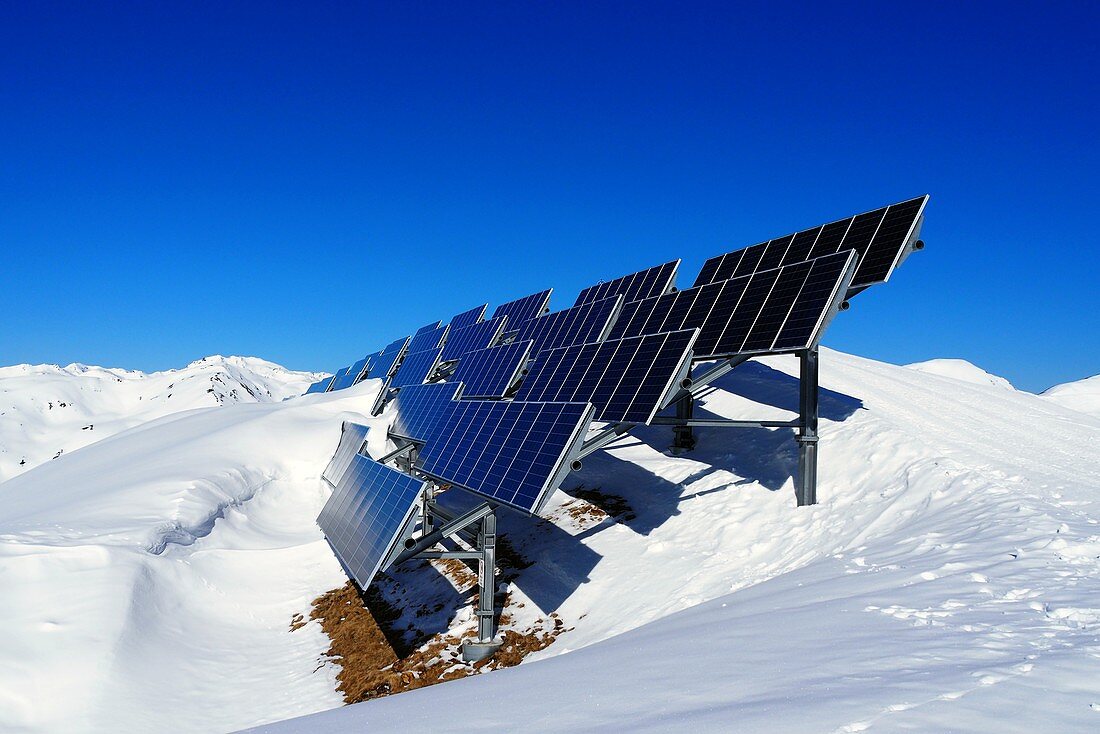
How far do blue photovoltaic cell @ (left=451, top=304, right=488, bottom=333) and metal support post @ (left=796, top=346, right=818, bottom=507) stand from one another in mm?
24211

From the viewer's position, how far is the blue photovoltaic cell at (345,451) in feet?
68.7

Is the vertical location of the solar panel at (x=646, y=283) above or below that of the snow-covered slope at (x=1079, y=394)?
above

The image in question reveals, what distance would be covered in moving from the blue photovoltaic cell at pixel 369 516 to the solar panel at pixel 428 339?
20004 millimetres

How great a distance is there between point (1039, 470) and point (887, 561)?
20.9ft

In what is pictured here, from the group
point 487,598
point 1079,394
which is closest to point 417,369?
point 487,598

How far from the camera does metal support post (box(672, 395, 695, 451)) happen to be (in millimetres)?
18125

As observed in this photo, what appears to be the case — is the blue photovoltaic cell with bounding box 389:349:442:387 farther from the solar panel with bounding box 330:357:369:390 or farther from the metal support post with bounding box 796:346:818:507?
the metal support post with bounding box 796:346:818:507

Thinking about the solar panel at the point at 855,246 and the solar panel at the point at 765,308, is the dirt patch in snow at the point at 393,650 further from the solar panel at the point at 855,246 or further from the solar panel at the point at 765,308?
the solar panel at the point at 855,246

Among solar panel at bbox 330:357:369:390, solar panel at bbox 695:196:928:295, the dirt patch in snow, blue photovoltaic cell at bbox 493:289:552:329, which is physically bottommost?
the dirt patch in snow

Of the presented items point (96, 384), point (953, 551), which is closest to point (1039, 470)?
point (953, 551)

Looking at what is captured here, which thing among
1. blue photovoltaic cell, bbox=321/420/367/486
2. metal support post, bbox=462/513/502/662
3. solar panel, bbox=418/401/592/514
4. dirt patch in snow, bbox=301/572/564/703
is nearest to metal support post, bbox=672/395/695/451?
solar panel, bbox=418/401/592/514

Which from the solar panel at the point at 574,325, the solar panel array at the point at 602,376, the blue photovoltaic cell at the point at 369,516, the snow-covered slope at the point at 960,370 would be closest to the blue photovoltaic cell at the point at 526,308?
the solar panel at the point at 574,325

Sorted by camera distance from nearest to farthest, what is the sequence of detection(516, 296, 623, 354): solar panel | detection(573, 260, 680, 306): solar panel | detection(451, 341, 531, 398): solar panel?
detection(451, 341, 531, 398): solar panel < detection(516, 296, 623, 354): solar panel < detection(573, 260, 680, 306): solar panel

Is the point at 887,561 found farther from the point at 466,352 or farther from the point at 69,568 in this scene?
the point at 466,352
